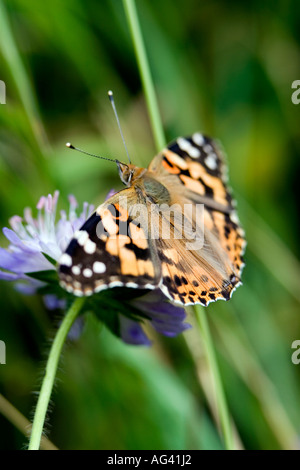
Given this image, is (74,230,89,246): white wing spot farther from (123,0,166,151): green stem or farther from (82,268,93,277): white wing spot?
(123,0,166,151): green stem

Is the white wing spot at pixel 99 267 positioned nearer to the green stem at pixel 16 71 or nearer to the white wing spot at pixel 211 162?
the white wing spot at pixel 211 162

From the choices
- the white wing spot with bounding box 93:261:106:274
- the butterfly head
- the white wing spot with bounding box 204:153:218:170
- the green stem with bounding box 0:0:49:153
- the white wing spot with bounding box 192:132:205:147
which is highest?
the green stem with bounding box 0:0:49:153

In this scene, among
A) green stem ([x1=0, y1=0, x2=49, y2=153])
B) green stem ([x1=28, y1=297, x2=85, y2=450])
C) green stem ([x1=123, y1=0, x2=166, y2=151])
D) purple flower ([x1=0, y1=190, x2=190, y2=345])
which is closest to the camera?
green stem ([x1=28, y1=297, x2=85, y2=450])

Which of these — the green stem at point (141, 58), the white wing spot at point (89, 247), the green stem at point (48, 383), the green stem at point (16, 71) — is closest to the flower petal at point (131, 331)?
the green stem at point (48, 383)

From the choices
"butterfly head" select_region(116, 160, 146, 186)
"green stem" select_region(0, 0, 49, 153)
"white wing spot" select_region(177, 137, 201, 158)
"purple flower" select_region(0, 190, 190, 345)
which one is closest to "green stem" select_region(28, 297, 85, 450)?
"purple flower" select_region(0, 190, 190, 345)

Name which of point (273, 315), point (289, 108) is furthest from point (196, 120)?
point (273, 315)

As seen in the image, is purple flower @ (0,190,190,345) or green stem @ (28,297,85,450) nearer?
green stem @ (28,297,85,450)

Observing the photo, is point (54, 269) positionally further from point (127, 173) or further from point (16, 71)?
point (16, 71)
